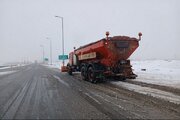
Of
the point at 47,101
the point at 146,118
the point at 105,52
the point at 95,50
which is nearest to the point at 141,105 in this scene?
the point at 146,118

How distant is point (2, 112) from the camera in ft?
23.4

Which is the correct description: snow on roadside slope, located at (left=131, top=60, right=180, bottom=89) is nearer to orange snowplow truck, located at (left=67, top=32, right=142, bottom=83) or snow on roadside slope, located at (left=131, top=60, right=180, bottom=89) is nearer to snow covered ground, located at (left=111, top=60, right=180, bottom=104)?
snow covered ground, located at (left=111, top=60, right=180, bottom=104)

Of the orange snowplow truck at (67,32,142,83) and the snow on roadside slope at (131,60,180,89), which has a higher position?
the orange snowplow truck at (67,32,142,83)

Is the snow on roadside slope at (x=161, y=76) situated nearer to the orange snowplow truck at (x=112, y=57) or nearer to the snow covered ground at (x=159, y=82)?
the snow covered ground at (x=159, y=82)

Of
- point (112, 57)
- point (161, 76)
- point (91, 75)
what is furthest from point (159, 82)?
point (91, 75)

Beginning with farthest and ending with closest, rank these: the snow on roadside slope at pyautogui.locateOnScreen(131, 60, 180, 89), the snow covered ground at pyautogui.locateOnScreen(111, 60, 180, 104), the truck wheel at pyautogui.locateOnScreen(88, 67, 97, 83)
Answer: the truck wheel at pyautogui.locateOnScreen(88, 67, 97, 83) < the snow on roadside slope at pyautogui.locateOnScreen(131, 60, 180, 89) < the snow covered ground at pyautogui.locateOnScreen(111, 60, 180, 104)

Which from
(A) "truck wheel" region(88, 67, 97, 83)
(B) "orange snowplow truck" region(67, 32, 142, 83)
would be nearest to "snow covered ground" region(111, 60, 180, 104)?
(B) "orange snowplow truck" region(67, 32, 142, 83)

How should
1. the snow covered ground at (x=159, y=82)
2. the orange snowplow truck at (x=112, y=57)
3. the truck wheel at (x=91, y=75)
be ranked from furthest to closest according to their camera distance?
the truck wheel at (x=91, y=75), the orange snowplow truck at (x=112, y=57), the snow covered ground at (x=159, y=82)

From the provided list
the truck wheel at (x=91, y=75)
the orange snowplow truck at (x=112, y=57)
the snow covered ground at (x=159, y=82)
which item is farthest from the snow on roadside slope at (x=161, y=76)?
the truck wheel at (x=91, y=75)

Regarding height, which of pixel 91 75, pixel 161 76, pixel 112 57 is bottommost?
pixel 161 76

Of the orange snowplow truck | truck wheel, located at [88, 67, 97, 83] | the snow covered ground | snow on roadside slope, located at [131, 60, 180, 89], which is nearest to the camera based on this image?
the snow covered ground

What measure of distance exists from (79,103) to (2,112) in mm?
2721

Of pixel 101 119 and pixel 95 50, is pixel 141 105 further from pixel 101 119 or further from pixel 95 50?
pixel 95 50

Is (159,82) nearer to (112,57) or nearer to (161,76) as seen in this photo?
(112,57)
